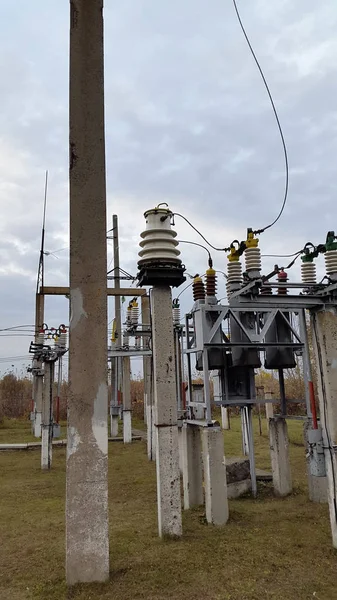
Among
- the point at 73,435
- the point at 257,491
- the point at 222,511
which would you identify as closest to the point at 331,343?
the point at 222,511

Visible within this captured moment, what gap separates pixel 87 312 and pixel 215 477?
2.91 meters

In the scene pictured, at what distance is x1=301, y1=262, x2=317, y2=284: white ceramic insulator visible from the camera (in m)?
5.38

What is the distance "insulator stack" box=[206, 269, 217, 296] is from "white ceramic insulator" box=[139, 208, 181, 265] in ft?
4.21

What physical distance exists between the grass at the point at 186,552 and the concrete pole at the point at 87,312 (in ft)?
1.43

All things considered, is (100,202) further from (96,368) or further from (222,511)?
(222,511)

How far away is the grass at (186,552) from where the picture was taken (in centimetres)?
391

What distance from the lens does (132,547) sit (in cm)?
493

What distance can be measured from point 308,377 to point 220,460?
5.17 feet

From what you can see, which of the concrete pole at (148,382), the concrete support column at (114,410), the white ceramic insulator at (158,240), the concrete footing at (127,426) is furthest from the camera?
the concrete support column at (114,410)

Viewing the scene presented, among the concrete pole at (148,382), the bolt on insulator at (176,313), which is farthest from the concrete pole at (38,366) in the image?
the bolt on insulator at (176,313)

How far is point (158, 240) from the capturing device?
539 cm

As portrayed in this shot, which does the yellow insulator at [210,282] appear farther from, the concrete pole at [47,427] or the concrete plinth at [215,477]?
the concrete pole at [47,427]

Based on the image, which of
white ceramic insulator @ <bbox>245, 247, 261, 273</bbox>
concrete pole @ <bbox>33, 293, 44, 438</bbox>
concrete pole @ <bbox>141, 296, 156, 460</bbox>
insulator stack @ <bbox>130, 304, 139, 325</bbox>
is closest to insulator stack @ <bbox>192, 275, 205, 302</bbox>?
white ceramic insulator @ <bbox>245, 247, 261, 273</bbox>

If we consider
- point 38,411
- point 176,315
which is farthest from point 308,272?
point 38,411
